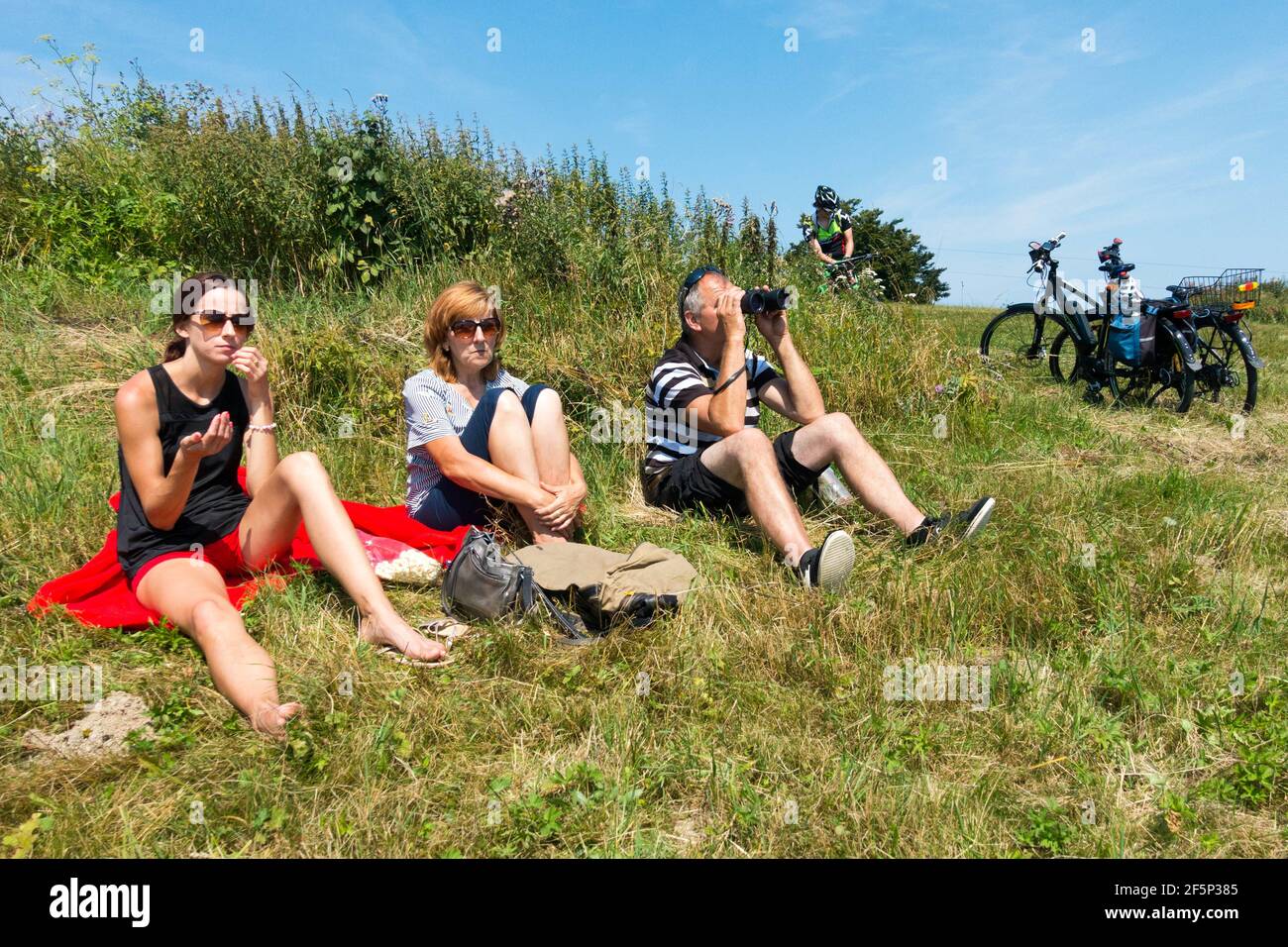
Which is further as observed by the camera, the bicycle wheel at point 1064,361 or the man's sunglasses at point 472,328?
the bicycle wheel at point 1064,361

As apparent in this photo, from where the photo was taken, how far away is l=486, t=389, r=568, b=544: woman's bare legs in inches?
140

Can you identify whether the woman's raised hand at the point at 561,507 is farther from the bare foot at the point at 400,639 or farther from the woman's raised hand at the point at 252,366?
the woman's raised hand at the point at 252,366

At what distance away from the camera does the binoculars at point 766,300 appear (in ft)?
13.1

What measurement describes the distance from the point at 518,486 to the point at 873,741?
68.8 inches

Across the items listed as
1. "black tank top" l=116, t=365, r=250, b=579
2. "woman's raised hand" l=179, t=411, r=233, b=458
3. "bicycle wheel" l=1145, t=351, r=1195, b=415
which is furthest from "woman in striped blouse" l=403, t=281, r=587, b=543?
"bicycle wheel" l=1145, t=351, r=1195, b=415

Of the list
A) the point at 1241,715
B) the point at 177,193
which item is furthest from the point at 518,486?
the point at 177,193

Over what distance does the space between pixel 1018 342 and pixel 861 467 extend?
5.36 meters

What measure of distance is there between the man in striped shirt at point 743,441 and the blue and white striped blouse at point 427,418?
0.79 m

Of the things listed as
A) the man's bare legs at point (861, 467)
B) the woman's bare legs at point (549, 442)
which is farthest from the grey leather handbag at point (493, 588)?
the man's bare legs at point (861, 467)

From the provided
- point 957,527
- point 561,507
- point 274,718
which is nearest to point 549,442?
point 561,507

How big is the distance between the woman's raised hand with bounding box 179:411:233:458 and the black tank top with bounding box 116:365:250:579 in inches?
9.3

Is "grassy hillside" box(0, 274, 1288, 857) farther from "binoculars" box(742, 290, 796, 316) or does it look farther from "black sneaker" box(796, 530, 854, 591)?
"binoculars" box(742, 290, 796, 316)
